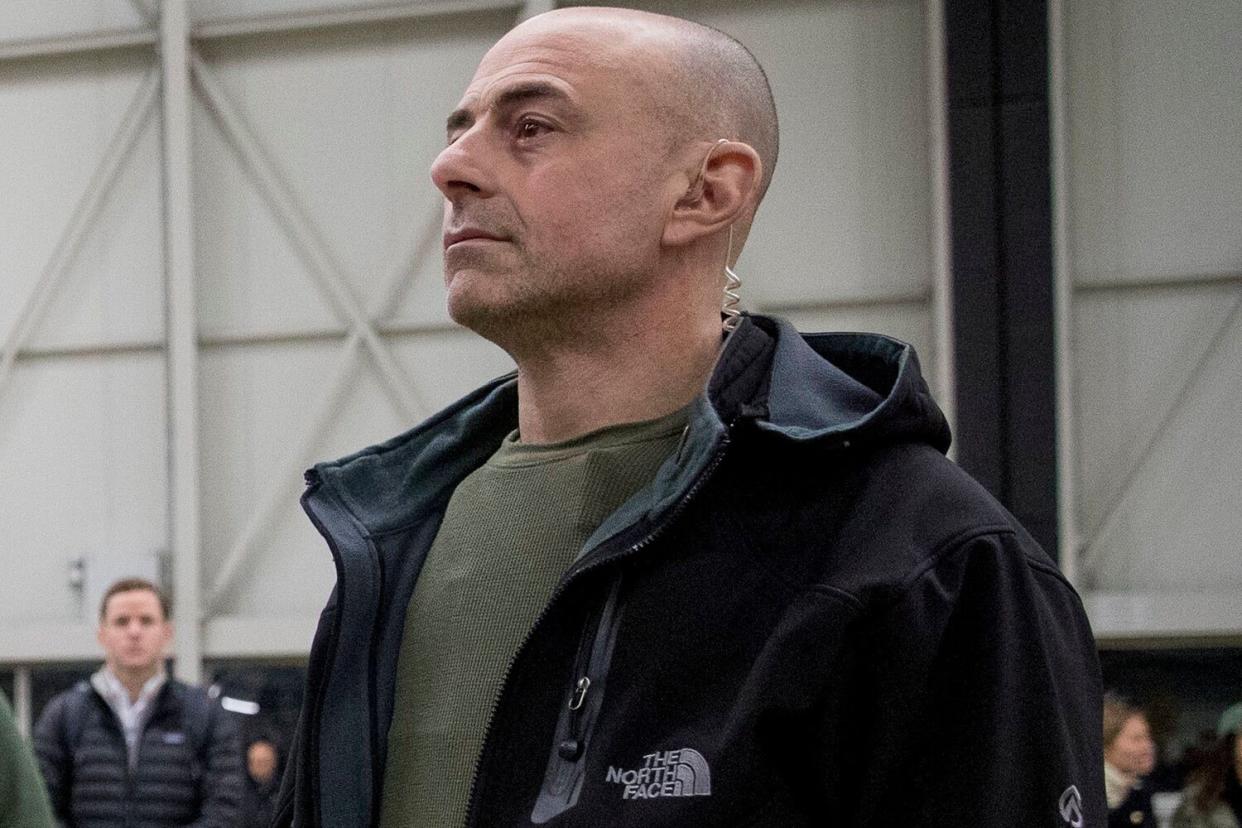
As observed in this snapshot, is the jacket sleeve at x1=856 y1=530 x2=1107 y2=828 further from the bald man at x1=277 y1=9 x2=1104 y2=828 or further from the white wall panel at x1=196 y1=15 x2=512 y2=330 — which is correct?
the white wall panel at x1=196 y1=15 x2=512 y2=330

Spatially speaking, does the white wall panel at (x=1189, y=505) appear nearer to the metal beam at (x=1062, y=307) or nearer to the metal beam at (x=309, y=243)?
the metal beam at (x=1062, y=307)

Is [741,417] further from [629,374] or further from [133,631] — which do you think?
[133,631]

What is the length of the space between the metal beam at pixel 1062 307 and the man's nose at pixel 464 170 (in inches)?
242

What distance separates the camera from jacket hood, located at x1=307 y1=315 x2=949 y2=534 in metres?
1.46

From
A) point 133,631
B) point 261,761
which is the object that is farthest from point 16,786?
point 261,761

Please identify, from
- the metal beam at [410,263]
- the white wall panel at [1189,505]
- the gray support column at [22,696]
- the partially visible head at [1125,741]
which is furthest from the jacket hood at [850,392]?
the gray support column at [22,696]

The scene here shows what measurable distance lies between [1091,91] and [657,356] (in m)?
6.46

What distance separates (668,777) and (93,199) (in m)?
7.81

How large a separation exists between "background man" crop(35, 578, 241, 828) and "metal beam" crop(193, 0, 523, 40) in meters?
3.63

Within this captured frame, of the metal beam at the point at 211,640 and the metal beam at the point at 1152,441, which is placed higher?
the metal beam at the point at 1152,441

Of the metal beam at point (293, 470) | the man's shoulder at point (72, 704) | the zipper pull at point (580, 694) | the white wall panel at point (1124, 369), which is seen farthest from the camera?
the metal beam at point (293, 470)

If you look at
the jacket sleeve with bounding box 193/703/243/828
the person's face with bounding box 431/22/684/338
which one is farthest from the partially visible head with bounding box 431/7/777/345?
the jacket sleeve with bounding box 193/703/243/828

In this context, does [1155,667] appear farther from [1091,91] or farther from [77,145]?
[77,145]

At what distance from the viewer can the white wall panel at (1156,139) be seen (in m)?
7.52
